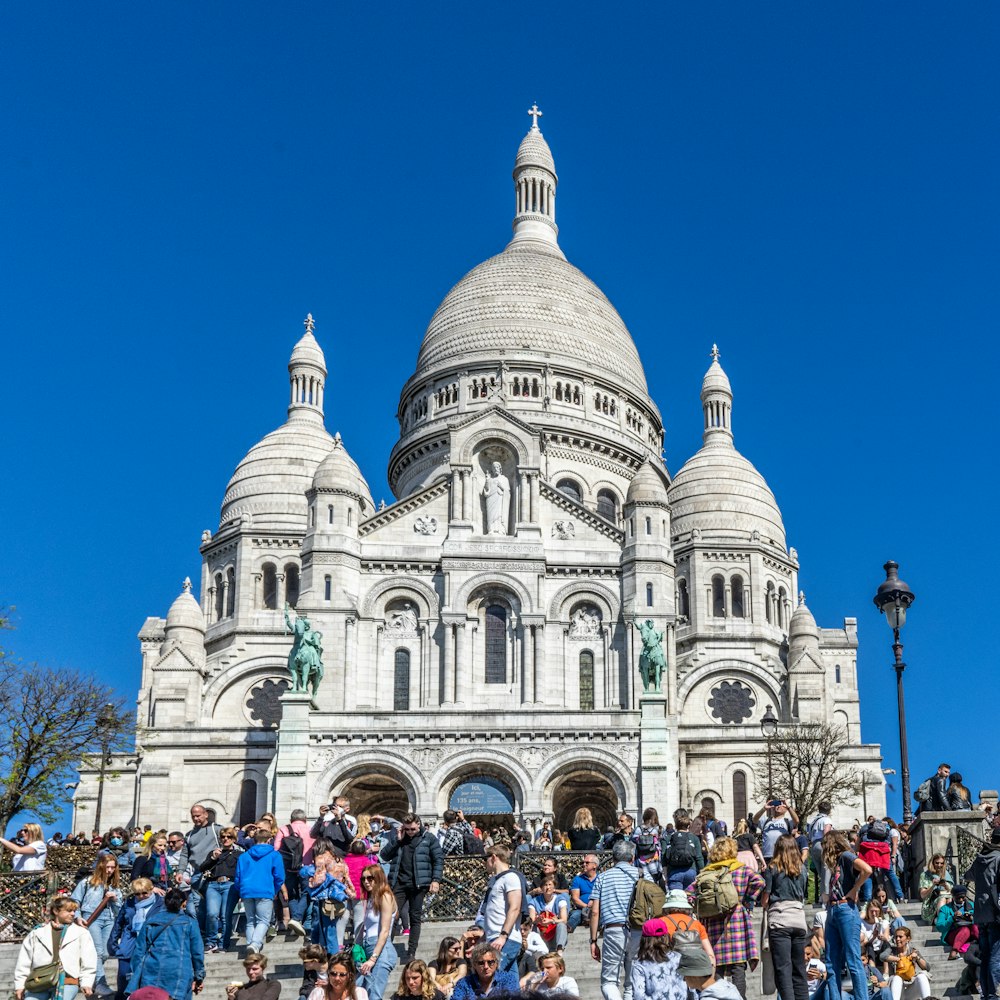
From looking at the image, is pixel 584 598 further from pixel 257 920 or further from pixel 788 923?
pixel 788 923

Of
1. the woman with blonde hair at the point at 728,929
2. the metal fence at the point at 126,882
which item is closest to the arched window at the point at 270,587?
the metal fence at the point at 126,882

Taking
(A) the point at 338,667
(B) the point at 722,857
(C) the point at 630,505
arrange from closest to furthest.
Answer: (B) the point at 722,857
(A) the point at 338,667
(C) the point at 630,505

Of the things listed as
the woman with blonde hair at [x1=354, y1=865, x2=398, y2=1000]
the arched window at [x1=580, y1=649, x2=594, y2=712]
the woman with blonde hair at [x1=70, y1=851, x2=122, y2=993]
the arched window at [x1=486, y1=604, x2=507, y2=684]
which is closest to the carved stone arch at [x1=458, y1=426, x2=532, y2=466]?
the arched window at [x1=486, y1=604, x2=507, y2=684]

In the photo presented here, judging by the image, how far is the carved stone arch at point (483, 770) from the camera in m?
45.6

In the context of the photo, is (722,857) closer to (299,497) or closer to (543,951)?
(543,951)

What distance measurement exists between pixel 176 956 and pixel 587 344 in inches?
2167

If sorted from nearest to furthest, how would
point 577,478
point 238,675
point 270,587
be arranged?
point 238,675
point 270,587
point 577,478

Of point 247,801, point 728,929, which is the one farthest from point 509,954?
point 247,801

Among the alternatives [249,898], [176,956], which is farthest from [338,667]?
[176,956]

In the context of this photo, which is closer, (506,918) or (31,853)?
(506,918)

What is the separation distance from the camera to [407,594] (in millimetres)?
52250

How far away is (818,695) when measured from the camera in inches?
2303

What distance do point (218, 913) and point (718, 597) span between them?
44.6 m

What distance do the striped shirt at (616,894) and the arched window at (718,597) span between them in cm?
4676
